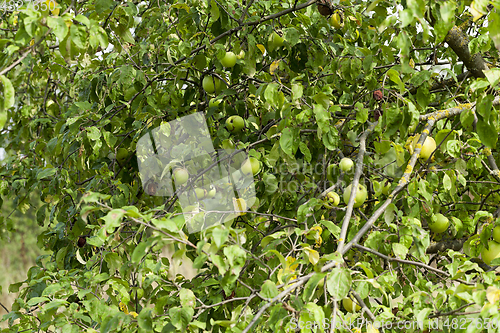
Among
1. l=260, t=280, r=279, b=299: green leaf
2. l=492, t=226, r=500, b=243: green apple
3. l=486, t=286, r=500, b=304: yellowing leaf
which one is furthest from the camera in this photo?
l=492, t=226, r=500, b=243: green apple

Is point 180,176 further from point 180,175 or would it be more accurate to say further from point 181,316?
point 181,316

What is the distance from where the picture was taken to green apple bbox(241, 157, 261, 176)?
1358 mm

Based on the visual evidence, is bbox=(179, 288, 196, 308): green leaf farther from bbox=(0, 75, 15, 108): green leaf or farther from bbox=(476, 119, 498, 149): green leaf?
bbox=(476, 119, 498, 149): green leaf

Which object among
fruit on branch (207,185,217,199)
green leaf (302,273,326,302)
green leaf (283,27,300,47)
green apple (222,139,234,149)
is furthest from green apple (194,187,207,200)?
green leaf (302,273,326,302)

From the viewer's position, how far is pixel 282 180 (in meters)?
1.56

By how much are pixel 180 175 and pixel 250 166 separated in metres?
0.25

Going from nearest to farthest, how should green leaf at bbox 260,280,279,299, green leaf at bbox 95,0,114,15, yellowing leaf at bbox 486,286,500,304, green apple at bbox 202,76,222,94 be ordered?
yellowing leaf at bbox 486,286,500,304, green leaf at bbox 260,280,279,299, green leaf at bbox 95,0,114,15, green apple at bbox 202,76,222,94

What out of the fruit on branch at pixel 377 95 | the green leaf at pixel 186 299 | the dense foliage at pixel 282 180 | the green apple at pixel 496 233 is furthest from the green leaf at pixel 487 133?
the green leaf at pixel 186 299

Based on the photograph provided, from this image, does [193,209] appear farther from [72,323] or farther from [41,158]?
[41,158]

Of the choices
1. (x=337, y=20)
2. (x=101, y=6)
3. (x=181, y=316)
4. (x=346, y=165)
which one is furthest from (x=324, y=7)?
(x=181, y=316)

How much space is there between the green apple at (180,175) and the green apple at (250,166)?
21 centimetres

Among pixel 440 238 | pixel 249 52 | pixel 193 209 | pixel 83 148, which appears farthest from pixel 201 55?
pixel 440 238

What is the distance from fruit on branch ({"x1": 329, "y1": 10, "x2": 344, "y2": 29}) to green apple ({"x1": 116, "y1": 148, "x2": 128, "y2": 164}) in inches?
40.4

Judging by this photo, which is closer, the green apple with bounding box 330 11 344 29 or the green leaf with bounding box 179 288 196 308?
the green leaf with bounding box 179 288 196 308
